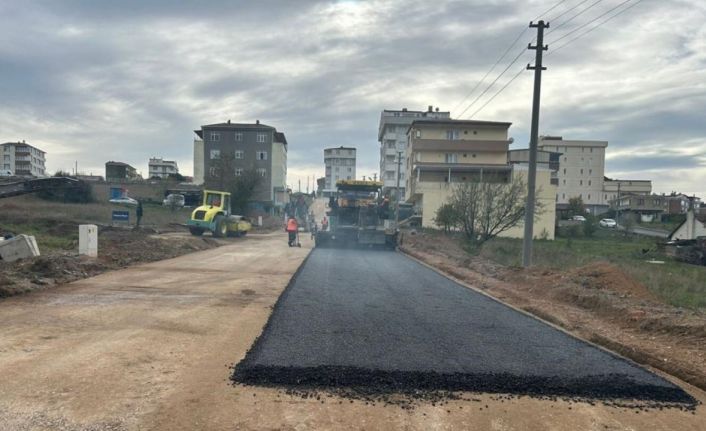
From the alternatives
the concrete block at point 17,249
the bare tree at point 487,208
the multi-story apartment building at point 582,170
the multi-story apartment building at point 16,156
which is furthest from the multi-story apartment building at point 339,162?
the concrete block at point 17,249

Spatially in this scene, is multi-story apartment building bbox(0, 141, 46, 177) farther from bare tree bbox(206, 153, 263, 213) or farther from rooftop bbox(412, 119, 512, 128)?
rooftop bbox(412, 119, 512, 128)

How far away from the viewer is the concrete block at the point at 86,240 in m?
15.1

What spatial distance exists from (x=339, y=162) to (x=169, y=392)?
11285 cm

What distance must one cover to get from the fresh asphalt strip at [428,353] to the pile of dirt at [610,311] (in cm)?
53

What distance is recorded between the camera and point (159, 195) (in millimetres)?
58156

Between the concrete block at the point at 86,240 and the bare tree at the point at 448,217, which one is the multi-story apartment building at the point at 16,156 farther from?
the concrete block at the point at 86,240

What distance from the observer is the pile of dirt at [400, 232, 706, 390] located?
694 centimetres

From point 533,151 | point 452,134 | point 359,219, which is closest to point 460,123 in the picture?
point 452,134

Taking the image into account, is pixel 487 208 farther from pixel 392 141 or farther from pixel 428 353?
pixel 392 141

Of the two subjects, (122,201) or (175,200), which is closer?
(175,200)

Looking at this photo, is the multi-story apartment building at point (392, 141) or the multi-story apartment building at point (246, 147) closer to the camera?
the multi-story apartment building at point (246, 147)

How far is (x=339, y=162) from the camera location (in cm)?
11700

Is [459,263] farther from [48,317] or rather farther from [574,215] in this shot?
[574,215]

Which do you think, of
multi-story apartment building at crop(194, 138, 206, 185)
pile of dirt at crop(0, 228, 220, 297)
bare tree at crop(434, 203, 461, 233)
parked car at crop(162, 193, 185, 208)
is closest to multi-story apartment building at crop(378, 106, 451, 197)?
multi-story apartment building at crop(194, 138, 206, 185)
